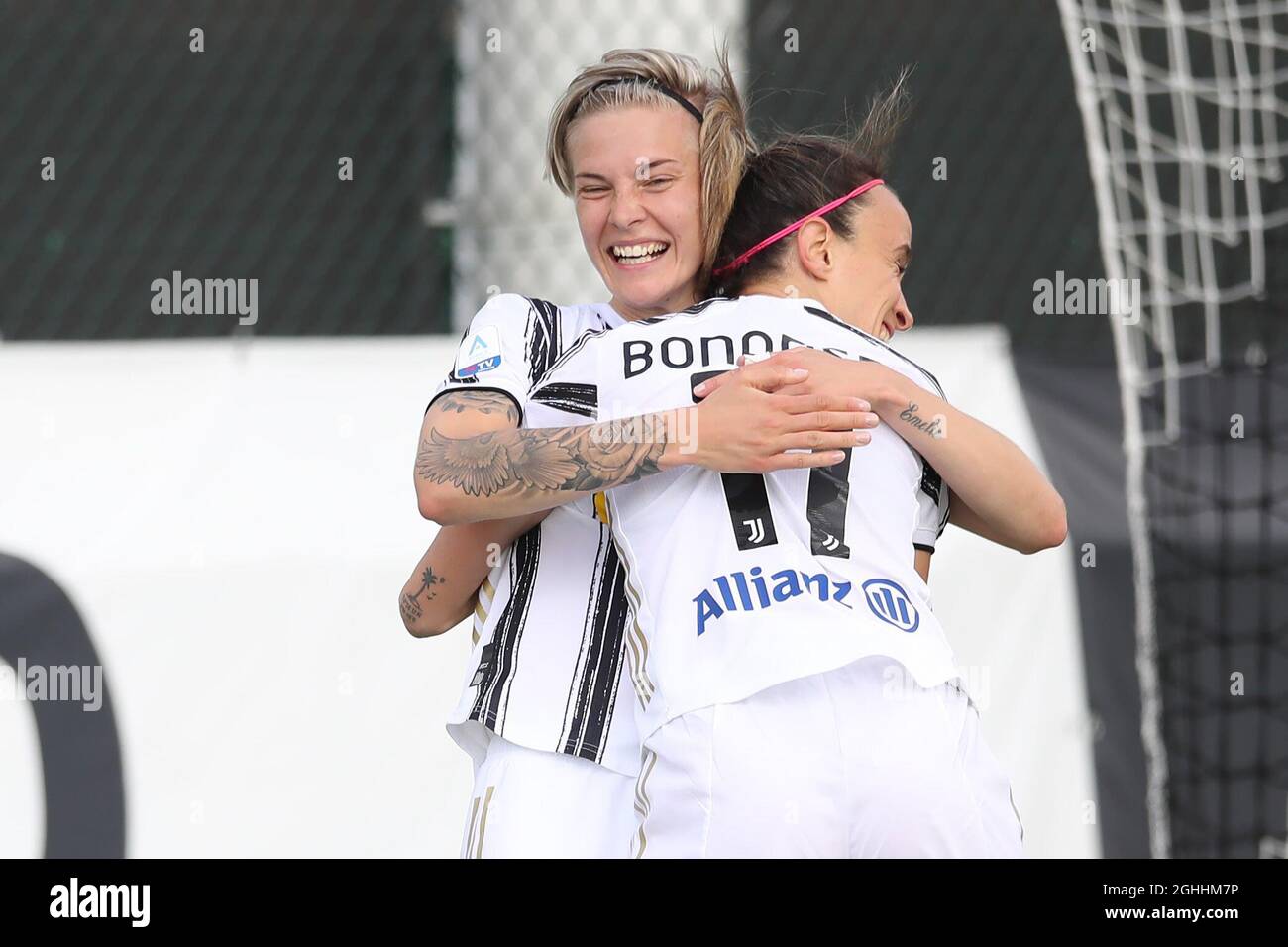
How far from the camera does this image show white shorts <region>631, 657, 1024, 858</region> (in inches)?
59.0

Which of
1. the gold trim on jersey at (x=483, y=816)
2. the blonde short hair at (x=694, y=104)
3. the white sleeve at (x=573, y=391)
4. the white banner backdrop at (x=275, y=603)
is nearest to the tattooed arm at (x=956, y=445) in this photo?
the white sleeve at (x=573, y=391)

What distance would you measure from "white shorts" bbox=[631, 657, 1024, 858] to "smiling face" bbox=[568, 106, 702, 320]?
0.62 metres

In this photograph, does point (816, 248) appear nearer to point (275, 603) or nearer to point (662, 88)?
point (662, 88)

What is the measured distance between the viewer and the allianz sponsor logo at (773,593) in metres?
1.53

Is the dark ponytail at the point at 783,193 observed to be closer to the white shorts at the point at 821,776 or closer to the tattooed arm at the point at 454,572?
the tattooed arm at the point at 454,572

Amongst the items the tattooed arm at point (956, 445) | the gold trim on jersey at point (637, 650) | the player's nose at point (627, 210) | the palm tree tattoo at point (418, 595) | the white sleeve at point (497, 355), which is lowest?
the gold trim on jersey at point (637, 650)

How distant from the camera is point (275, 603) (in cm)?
304

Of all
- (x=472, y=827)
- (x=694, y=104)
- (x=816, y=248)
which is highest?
(x=694, y=104)

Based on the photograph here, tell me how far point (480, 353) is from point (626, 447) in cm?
31

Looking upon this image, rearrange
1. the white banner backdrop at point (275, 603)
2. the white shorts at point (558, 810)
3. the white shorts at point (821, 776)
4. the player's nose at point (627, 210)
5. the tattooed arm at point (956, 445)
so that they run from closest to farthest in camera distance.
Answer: the white shorts at point (821, 776) < the tattooed arm at point (956, 445) < the white shorts at point (558, 810) < the player's nose at point (627, 210) < the white banner backdrop at point (275, 603)

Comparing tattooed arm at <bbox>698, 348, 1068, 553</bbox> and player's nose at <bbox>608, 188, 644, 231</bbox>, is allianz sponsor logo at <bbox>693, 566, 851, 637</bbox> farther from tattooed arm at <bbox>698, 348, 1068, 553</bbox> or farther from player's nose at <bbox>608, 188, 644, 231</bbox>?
player's nose at <bbox>608, 188, 644, 231</bbox>

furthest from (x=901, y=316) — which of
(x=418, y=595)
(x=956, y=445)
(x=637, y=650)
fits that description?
(x=418, y=595)

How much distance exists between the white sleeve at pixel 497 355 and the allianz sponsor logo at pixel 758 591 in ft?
1.27

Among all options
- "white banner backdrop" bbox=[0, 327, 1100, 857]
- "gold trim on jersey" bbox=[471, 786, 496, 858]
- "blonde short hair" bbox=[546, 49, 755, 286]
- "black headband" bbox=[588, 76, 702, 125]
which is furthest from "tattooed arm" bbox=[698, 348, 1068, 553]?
"white banner backdrop" bbox=[0, 327, 1100, 857]
